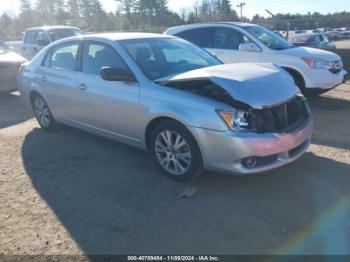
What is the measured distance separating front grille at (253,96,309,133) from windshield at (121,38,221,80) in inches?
53.0

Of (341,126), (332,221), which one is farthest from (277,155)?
(341,126)

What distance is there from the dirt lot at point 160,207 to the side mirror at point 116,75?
45.0 inches

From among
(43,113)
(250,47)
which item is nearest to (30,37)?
(43,113)

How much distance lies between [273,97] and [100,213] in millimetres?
2199

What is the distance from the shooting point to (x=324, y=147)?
5.52 metres

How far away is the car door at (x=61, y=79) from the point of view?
5.84 metres

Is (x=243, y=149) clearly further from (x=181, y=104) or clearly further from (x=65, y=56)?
(x=65, y=56)

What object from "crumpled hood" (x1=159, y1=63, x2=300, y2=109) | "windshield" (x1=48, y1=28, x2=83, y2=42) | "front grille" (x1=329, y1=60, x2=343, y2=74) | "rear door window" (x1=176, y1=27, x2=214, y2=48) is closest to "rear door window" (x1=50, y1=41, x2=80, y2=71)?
"crumpled hood" (x1=159, y1=63, x2=300, y2=109)

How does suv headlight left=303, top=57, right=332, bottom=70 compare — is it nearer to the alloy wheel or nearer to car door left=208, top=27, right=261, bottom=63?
car door left=208, top=27, right=261, bottom=63

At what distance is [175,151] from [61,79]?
8.30 ft

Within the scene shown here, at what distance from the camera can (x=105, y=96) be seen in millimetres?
5180

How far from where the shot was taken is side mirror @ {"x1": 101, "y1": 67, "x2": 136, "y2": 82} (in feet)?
15.7

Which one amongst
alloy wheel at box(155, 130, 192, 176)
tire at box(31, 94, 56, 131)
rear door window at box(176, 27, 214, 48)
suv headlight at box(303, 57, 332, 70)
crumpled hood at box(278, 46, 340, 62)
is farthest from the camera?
rear door window at box(176, 27, 214, 48)

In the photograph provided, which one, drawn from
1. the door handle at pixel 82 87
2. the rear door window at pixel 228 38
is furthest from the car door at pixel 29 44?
the door handle at pixel 82 87
